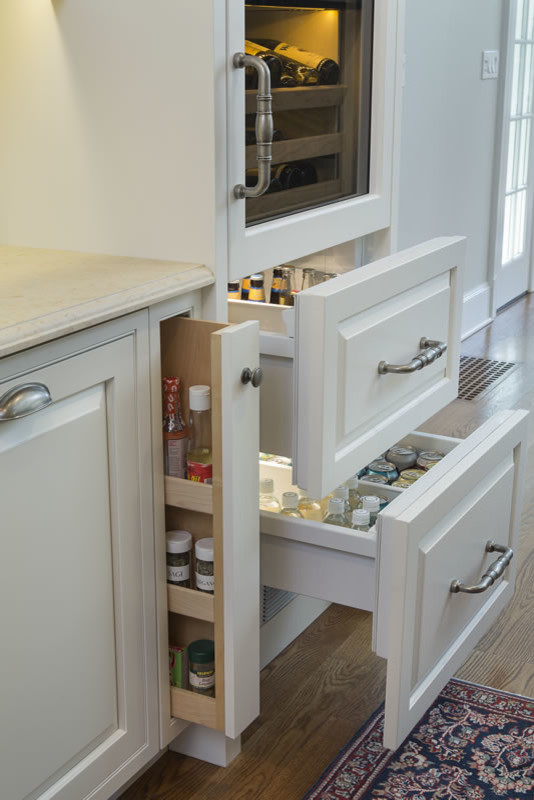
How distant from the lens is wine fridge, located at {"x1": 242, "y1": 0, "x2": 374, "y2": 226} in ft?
4.58

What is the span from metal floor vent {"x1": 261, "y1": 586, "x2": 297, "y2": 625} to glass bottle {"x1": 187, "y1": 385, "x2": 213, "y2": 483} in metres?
0.50

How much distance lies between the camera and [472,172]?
4.01 metres

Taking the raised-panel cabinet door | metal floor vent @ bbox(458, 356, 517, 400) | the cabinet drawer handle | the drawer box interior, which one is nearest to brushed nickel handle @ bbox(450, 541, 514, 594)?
the raised-panel cabinet door

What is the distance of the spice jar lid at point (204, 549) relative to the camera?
1.37m

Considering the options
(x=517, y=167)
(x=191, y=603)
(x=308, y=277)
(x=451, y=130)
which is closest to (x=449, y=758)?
(x=191, y=603)

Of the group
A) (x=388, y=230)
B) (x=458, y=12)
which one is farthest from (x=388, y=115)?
(x=458, y=12)

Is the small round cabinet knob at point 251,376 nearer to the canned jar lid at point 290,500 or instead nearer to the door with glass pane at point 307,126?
the door with glass pane at point 307,126

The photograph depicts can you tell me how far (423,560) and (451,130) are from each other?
279cm

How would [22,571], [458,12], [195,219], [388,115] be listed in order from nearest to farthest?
[22,571] < [195,219] < [388,115] < [458,12]

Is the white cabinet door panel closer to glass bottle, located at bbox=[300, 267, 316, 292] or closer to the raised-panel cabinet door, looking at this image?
the raised-panel cabinet door

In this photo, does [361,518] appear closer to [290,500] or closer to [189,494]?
[290,500]

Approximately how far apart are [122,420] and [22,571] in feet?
0.77

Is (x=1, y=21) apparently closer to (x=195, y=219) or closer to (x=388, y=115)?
(x=195, y=219)

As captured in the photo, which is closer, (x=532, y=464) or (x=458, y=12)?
(x=532, y=464)
